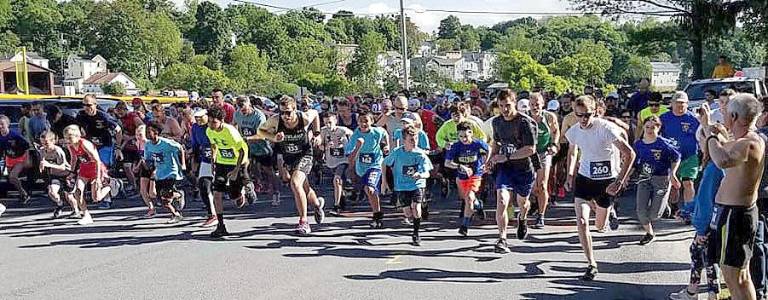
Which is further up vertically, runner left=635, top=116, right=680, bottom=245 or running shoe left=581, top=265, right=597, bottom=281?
runner left=635, top=116, right=680, bottom=245

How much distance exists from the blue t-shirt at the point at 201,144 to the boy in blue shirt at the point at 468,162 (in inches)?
122

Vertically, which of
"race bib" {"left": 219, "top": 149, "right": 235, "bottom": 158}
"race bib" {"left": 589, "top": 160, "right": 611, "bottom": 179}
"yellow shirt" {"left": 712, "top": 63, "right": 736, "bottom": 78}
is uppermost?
"yellow shirt" {"left": 712, "top": 63, "right": 736, "bottom": 78}

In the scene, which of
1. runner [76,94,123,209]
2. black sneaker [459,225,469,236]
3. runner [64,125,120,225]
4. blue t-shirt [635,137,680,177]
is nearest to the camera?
blue t-shirt [635,137,680,177]

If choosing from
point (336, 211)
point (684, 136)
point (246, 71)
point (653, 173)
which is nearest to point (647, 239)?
point (653, 173)

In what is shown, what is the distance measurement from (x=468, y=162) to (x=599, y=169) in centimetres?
213

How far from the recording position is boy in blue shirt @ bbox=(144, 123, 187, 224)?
1185cm

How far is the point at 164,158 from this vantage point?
1187cm

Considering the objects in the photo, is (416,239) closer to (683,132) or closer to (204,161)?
(204,161)

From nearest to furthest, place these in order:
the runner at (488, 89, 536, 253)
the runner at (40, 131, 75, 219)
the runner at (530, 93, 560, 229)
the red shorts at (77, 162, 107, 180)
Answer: the runner at (488, 89, 536, 253)
the runner at (530, 93, 560, 229)
the red shorts at (77, 162, 107, 180)
the runner at (40, 131, 75, 219)

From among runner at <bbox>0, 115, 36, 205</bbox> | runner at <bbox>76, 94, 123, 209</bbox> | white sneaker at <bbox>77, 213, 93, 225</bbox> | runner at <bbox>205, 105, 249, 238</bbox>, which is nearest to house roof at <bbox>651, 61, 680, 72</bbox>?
runner at <bbox>76, 94, 123, 209</bbox>

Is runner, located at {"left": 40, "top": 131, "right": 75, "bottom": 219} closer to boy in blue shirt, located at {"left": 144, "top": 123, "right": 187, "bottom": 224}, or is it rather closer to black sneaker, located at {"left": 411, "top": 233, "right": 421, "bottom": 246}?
boy in blue shirt, located at {"left": 144, "top": 123, "right": 187, "bottom": 224}

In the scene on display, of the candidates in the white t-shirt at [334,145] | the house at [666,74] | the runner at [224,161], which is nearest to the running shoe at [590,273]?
the runner at [224,161]

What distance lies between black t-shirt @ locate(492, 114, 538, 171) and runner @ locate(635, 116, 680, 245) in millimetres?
1377

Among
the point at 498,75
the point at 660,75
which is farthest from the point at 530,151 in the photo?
the point at 660,75
